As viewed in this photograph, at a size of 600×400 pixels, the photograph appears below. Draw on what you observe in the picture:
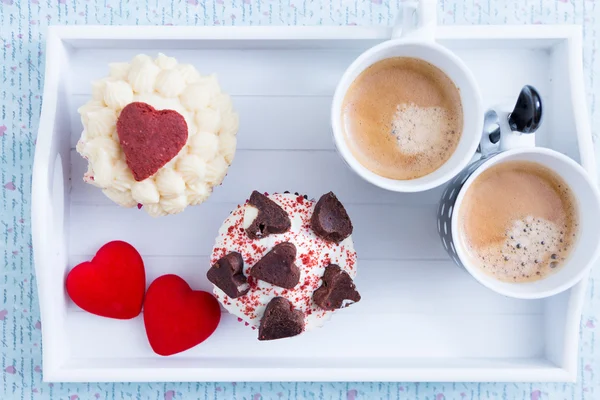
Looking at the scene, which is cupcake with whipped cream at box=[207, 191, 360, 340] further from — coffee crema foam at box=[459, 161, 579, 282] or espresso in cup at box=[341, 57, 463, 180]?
coffee crema foam at box=[459, 161, 579, 282]

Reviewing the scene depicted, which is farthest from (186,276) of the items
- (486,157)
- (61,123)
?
(486,157)

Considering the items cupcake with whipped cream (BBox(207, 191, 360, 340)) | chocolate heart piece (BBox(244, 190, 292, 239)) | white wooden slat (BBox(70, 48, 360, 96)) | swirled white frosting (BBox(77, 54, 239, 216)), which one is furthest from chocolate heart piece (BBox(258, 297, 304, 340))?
white wooden slat (BBox(70, 48, 360, 96))

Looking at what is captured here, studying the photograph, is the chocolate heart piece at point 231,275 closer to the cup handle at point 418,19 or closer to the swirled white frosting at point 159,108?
the swirled white frosting at point 159,108

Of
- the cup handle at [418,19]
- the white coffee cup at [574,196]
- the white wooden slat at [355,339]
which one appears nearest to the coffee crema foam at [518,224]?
the white coffee cup at [574,196]

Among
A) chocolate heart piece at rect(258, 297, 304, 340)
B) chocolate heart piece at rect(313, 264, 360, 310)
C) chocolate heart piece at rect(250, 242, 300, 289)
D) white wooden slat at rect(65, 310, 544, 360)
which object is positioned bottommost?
white wooden slat at rect(65, 310, 544, 360)

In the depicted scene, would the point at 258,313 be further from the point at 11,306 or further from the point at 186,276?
the point at 11,306
